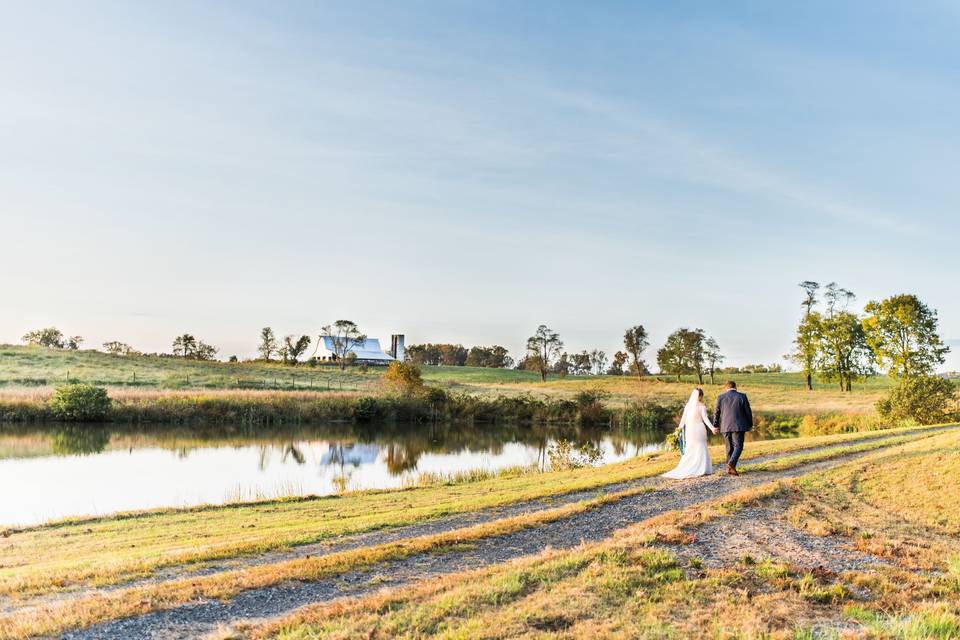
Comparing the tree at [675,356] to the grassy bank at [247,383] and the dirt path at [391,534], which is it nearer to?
the grassy bank at [247,383]

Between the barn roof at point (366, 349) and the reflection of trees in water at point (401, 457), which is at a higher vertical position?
the barn roof at point (366, 349)

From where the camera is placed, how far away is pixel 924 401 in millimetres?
35750

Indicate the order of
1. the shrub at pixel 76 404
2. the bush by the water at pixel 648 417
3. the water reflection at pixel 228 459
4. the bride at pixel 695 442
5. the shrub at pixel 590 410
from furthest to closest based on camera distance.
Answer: the shrub at pixel 590 410 < the bush by the water at pixel 648 417 < the shrub at pixel 76 404 < the water reflection at pixel 228 459 < the bride at pixel 695 442

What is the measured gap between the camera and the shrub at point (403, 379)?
6078cm

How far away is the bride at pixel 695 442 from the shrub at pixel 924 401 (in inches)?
992

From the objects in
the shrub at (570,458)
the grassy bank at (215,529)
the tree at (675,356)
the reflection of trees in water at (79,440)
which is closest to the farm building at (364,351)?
the tree at (675,356)

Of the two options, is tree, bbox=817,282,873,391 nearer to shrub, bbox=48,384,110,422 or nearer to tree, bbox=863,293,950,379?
tree, bbox=863,293,950,379

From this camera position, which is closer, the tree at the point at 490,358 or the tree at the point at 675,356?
the tree at the point at 675,356

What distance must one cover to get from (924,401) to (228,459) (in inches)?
1360

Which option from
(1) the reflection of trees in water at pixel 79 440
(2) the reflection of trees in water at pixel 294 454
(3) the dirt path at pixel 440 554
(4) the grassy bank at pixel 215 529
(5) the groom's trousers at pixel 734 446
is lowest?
(2) the reflection of trees in water at pixel 294 454

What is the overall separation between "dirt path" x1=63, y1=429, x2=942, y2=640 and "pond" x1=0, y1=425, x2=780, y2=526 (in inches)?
400

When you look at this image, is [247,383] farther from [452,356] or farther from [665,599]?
[452,356]

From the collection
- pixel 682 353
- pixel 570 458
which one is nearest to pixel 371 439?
pixel 570 458

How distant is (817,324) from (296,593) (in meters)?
77.8
